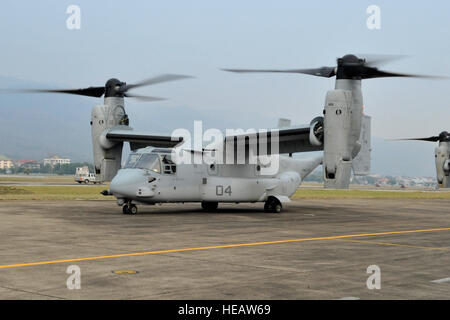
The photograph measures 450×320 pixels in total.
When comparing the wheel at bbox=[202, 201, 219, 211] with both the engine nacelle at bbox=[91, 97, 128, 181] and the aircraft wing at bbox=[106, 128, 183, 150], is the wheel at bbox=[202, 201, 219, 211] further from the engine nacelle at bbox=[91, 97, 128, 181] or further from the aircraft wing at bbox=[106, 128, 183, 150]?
the engine nacelle at bbox=[91, 97, 128, 181]

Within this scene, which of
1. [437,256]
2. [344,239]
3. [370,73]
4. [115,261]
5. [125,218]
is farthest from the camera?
[370,73]

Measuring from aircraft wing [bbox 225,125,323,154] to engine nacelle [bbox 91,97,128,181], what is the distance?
624 cm

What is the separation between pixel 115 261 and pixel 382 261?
5140mm

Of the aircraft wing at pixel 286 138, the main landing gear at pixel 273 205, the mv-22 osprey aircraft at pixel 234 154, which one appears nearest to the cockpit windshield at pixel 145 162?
the mv-22 osprey aircraft at pixel 234 154

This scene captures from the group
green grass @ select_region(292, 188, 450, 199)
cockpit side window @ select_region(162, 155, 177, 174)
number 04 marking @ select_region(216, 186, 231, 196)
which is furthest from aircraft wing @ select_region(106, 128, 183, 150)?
green grass @ select_region(292, 188, 450, 199)

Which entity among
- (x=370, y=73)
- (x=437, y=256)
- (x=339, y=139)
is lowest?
(x=437, y=256)

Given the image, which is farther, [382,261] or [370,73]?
[370,73]

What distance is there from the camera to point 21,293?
7.38 metres

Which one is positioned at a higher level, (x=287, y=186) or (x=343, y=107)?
(x=343, y=107)

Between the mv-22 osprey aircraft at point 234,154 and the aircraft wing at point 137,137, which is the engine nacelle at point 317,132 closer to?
the mv-22 osprey aircraft at point 234,154

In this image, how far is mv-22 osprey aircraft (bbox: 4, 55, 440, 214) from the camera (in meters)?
21.1

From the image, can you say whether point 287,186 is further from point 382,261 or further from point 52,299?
point 52,299

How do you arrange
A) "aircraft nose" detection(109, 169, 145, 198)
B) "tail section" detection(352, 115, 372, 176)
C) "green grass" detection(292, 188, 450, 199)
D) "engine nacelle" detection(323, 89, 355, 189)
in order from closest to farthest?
"engine nacelle" detection(323, 89, 355, 189) < "aircraft nose" detection(109, 169, 145, 198) < "tail section" detection(352, 115, 372, 176) < "green grass" detection(292, 188, 450, 199)
